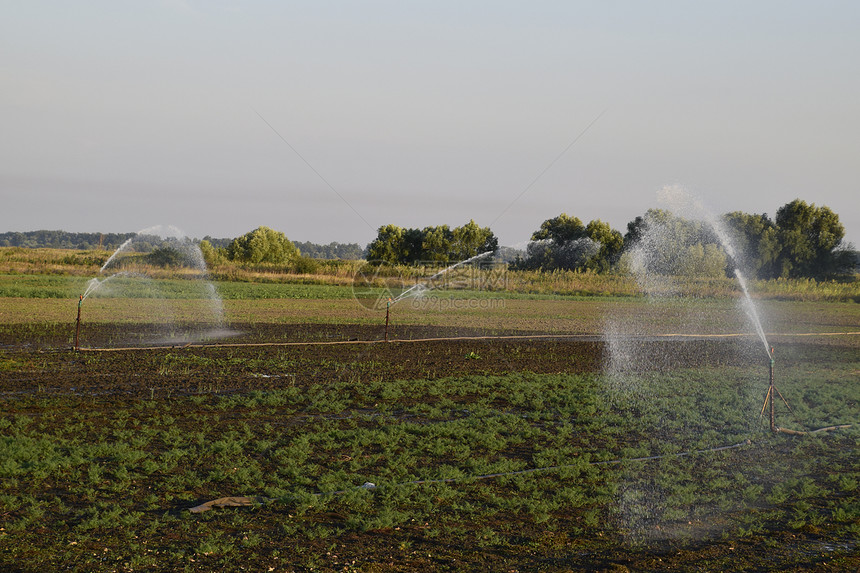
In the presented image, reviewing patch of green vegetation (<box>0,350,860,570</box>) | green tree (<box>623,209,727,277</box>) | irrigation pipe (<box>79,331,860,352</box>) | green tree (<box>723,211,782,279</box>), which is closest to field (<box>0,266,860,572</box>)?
patch of green vegetation (<box>0,350,860,570</box>)

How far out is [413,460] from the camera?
912 cm

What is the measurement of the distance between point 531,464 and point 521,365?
29.7ft

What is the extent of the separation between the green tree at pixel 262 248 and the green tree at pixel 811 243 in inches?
2092

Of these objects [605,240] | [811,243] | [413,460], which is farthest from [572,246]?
[413,460]

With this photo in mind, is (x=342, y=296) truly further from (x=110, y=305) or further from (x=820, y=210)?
(x=820, y=210)

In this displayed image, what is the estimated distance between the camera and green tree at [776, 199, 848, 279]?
2987 inches

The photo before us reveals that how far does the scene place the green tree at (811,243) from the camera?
75875 mm

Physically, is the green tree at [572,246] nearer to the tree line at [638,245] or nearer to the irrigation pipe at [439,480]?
the tree line at [638,245]

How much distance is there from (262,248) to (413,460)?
3101 inches

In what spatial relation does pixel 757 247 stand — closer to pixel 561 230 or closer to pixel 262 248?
pixel 561 230

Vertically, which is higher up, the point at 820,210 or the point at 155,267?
the point at 820,210

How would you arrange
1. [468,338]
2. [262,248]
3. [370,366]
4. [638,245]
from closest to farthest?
[370,366], [468,338], [638,245], [262,248]

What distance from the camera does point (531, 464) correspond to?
9266 millimetres

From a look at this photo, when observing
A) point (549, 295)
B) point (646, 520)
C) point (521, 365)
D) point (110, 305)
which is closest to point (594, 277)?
point (549, 295)
